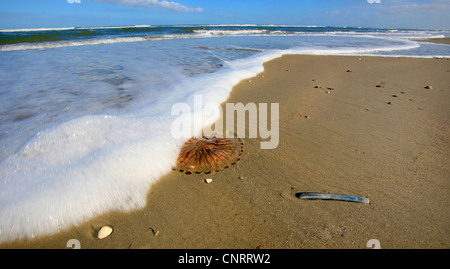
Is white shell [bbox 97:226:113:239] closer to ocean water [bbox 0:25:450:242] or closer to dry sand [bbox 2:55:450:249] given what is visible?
dry sand [bbox 2:55:450:249]

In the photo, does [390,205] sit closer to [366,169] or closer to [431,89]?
[366,169]

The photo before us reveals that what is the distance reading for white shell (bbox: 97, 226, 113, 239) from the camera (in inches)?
63.6

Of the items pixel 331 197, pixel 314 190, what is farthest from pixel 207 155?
pixel 331 197

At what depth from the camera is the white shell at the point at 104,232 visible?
162cm

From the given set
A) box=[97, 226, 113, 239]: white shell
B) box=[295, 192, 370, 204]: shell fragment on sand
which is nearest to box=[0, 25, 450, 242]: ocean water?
box=[97, 226, 113, 239]: white shell

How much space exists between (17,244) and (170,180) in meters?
1.12

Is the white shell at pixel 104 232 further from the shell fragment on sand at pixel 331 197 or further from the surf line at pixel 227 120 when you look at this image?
the shell fragment on sand at pixel 331 197

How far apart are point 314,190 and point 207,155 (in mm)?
1079

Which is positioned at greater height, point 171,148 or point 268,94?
point 268,94

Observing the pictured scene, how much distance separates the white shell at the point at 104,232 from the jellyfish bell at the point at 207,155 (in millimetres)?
821

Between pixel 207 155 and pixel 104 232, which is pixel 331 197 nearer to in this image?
pixel 207 155

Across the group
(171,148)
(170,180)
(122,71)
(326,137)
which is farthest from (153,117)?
(122,71)
